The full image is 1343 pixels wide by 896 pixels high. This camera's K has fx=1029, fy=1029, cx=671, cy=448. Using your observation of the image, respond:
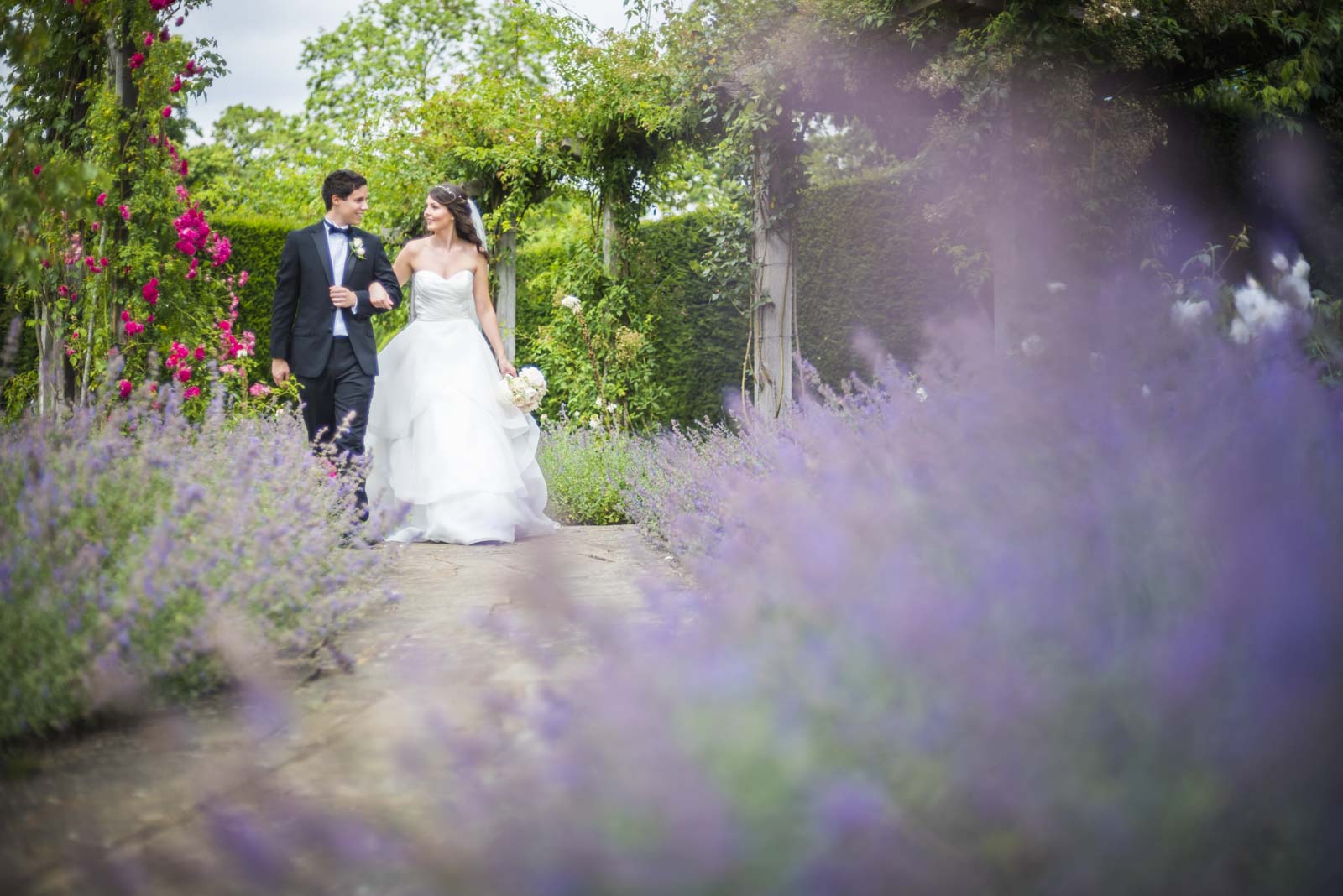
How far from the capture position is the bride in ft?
16.7

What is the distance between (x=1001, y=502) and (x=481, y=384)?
4109 mm

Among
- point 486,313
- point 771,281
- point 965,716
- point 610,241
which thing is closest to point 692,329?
point 610,241

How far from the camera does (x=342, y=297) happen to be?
473cm

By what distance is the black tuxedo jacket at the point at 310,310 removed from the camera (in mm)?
4766

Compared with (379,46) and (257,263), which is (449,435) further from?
(379,46)

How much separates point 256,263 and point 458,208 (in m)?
5.02

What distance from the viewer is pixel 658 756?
1.06m

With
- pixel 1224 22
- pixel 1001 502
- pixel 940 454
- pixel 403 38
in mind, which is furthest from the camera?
pixel 403 38

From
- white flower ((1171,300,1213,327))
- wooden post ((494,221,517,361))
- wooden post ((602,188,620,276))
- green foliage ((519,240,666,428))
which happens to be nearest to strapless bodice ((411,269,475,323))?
green foliage ((519,240,666,428))

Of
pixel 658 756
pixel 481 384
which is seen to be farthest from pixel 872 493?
pixel 481 384

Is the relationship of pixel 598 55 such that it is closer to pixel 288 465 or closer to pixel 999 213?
pixel 999 213

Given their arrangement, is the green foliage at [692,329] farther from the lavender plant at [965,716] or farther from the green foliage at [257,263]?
the lavender plant at [965,716]

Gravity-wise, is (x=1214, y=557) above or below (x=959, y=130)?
below

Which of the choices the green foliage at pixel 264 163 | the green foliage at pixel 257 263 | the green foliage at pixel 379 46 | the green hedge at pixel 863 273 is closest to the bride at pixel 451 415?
the green hedge at pixel 863 273
